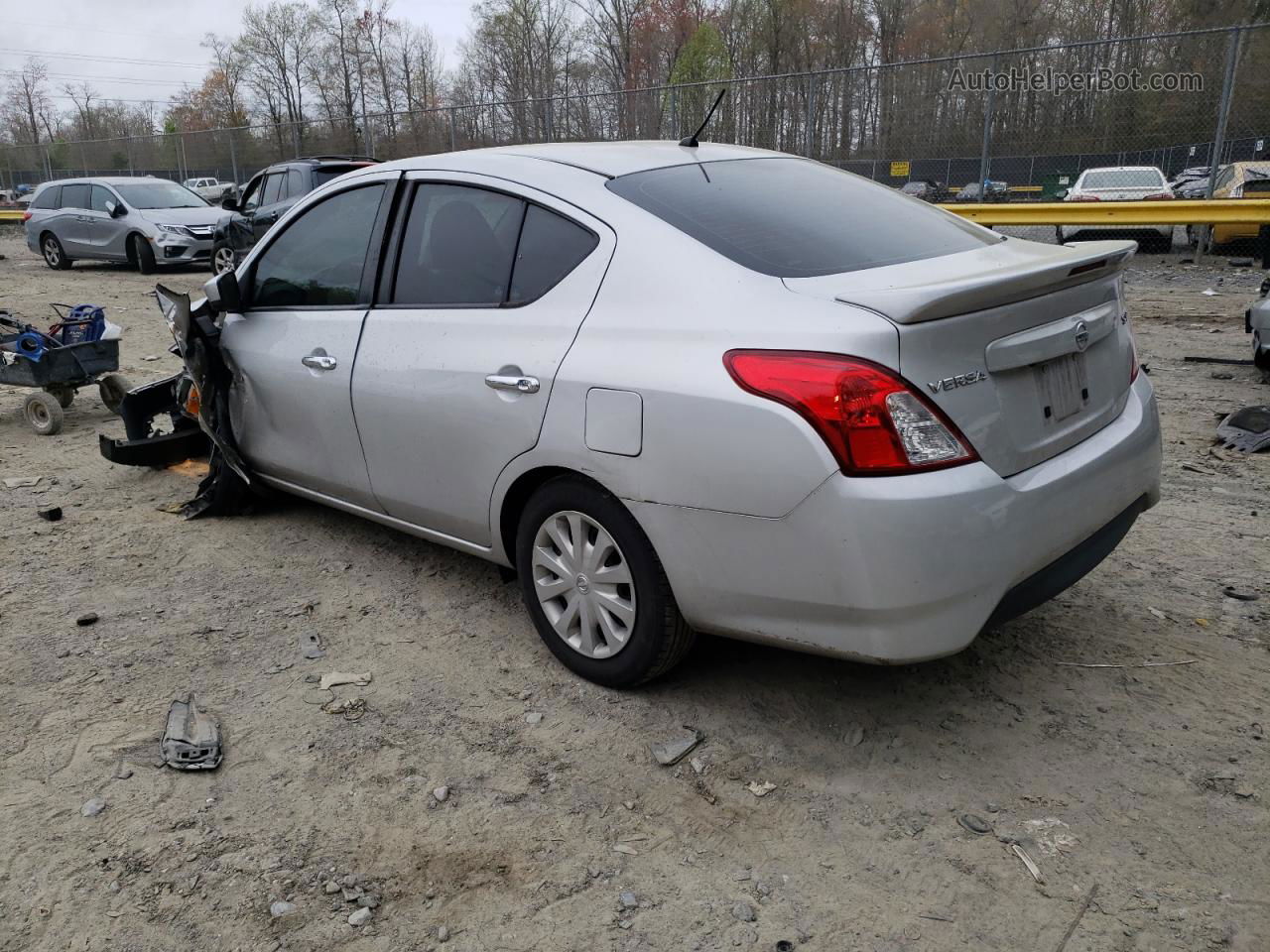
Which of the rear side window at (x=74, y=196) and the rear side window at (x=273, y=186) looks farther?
the rear side window at (x=74, y=196)

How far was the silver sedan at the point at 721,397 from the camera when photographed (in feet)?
7.99

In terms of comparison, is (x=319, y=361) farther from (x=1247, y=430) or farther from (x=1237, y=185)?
(x=1237, y=185)

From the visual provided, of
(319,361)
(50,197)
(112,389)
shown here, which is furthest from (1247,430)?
(50,197)

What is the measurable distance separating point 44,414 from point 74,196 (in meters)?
13.4

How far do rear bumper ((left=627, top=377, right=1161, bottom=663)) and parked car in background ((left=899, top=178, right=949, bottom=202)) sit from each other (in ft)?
43.1

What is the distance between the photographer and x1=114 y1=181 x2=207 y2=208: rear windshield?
1682 centimetres

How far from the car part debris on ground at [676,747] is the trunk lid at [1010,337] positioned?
117 centimetres

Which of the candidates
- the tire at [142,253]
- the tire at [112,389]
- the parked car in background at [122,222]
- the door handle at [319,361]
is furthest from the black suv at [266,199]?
the door handle at [319,361]

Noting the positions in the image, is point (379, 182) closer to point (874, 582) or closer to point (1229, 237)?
point (874, 582)

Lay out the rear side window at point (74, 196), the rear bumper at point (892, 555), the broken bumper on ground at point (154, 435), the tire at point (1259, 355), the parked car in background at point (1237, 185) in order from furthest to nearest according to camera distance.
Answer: the rear side window at point (74, 196)
the parked car in background at point (1237, 185)
the tire at point (1259, 355)
the broken bumper on ground at point (154, 435)
the rear bumper at point (892, 555)

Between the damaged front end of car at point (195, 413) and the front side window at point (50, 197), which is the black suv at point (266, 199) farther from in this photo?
the damaged front end of car at point (195, 413)

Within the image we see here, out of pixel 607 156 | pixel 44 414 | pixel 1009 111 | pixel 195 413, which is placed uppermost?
pixel 1009 111

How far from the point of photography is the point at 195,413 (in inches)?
194

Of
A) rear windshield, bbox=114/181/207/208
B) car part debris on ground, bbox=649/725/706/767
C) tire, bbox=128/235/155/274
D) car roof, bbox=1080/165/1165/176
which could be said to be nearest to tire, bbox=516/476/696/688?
car part debris on ground, bbox=649/725/706/767
